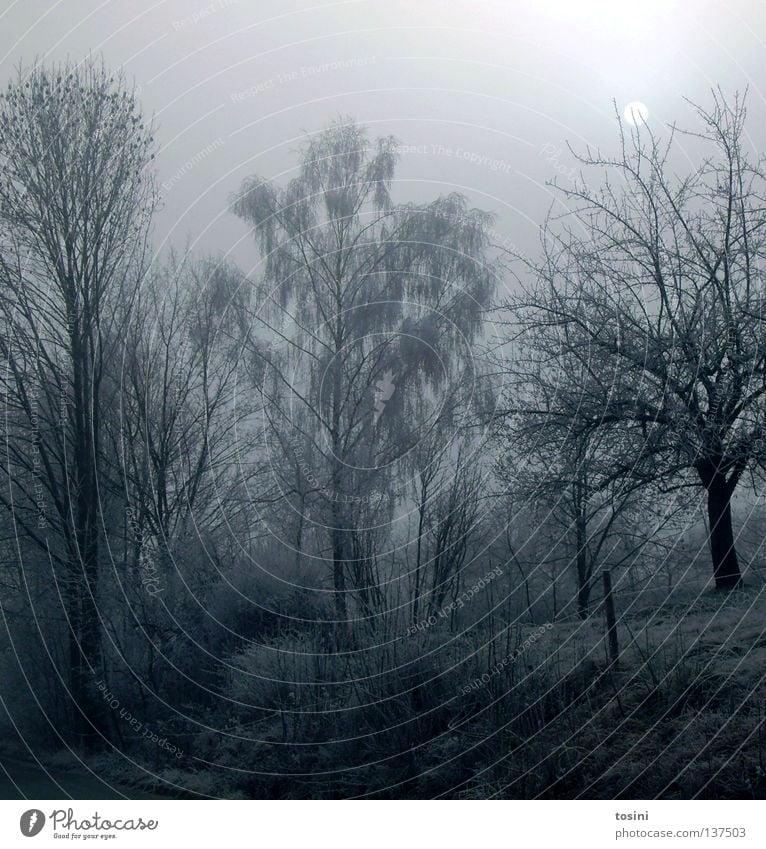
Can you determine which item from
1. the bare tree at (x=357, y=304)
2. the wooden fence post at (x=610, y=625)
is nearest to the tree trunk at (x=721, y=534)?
the wooden fence post at (x=610, y=625)

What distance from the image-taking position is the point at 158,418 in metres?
19.6

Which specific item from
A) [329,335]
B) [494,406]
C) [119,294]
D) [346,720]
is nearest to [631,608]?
[494,406]

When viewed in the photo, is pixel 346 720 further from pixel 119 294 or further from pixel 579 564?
pixel 119 294

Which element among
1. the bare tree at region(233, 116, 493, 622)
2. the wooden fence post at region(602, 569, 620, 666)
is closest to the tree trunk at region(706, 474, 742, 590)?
the wooden fence post at region(602, 569, 620, 666)

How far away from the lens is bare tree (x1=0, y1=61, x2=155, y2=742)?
43.6ft

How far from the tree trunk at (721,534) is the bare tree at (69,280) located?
27.0 ft

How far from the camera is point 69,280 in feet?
45.6

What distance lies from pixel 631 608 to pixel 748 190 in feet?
15.9

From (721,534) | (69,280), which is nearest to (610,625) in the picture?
(721,534)

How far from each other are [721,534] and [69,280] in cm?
983

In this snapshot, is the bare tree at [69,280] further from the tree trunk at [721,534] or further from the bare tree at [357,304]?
the tree trunk at [721,534]

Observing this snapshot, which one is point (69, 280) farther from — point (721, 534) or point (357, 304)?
point (721, 534)

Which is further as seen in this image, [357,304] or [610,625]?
[357,304]

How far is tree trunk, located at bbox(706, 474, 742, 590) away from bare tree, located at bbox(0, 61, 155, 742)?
823 centimetres
